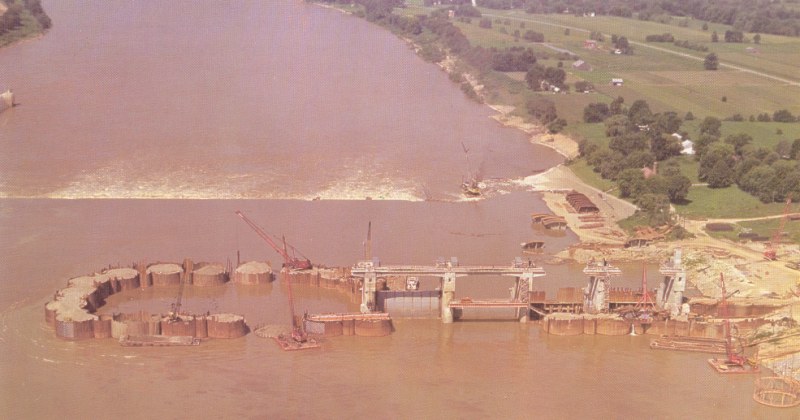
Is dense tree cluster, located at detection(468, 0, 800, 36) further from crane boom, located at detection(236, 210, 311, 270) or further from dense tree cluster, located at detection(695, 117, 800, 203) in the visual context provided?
crane boom, located at detection(236, 210, 311, 270)

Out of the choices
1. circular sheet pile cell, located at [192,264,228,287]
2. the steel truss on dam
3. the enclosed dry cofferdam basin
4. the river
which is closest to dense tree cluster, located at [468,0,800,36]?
the river

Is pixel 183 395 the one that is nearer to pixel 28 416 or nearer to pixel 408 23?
pixel 28 416

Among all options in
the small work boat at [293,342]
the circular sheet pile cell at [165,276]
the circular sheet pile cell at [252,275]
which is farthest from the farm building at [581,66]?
the small work boat at [293,342]

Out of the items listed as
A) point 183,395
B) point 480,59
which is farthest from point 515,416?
point 480,59

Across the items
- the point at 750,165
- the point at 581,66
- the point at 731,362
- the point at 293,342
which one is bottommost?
the point at 731,362

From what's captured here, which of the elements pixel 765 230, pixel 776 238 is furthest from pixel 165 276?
pixel 765 230

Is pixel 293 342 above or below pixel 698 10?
below

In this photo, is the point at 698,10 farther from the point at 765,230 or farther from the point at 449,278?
the point at 449,278
